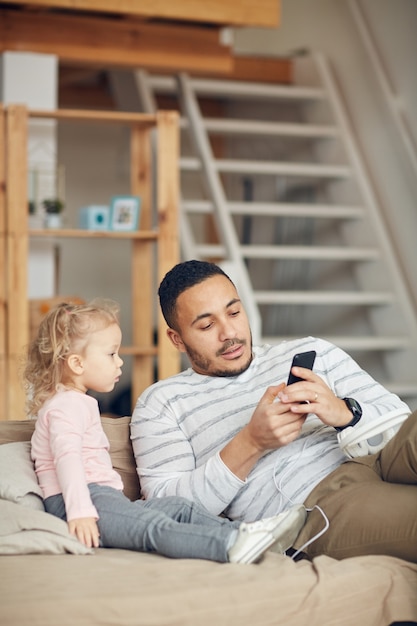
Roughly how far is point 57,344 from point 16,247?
92.1 inches

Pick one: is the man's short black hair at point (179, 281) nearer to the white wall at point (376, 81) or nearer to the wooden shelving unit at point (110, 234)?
the wooden shelving unit at point (110, 234)

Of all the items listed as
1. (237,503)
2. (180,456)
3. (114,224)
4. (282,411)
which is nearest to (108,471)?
(180,456)

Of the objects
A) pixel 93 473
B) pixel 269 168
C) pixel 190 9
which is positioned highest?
pixel 190 9

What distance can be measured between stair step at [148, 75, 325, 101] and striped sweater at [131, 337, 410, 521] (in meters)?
3.93

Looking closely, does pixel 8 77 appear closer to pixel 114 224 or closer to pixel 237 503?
pixel 114 224

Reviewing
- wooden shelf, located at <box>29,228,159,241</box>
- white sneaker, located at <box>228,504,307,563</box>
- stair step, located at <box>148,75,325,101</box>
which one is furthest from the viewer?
stair step, located at <box>148,75,325,101</box>

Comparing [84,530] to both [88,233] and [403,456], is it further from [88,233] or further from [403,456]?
[88,233]

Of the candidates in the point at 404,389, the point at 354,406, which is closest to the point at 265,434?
the point at 354,406

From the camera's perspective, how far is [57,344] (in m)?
2.08

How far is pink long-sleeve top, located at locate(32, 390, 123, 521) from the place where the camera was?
1857 millimetres

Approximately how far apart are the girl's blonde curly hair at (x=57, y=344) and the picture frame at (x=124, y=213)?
2507 millimetres

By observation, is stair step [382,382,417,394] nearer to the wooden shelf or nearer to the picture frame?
the wooden shelf

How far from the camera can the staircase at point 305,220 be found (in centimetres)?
527

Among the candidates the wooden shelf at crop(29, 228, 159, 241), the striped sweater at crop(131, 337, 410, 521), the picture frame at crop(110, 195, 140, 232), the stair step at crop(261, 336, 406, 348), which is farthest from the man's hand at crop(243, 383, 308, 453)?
the stair step at crop(261, 336, 406, 348)
